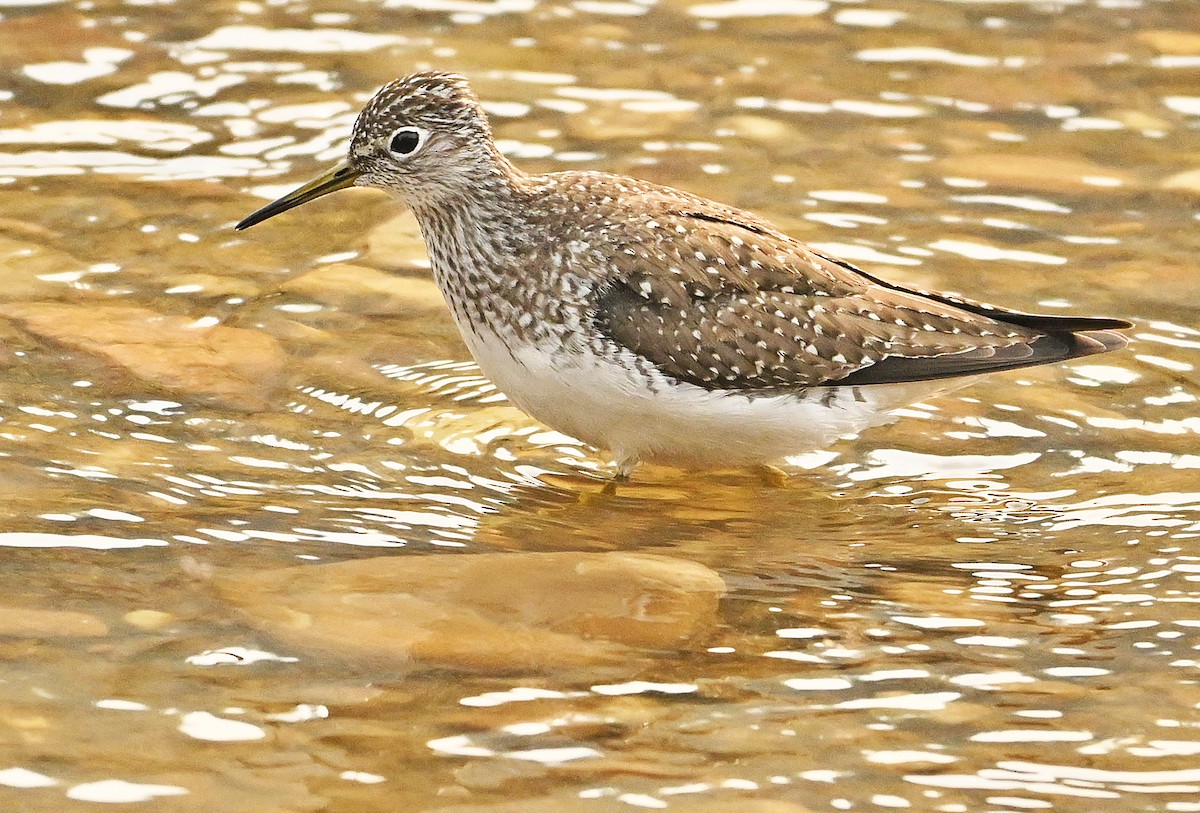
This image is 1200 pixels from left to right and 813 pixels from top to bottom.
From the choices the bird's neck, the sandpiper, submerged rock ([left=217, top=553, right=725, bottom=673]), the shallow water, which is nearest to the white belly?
the sandpiper

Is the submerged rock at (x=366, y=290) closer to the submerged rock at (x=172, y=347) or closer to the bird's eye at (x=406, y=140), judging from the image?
the submerged rock at (x=172, y=347)

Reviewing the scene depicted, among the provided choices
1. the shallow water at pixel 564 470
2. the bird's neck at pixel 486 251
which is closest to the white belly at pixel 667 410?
the bird's neck at pixel 486 251

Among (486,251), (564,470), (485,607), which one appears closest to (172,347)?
(486,251)

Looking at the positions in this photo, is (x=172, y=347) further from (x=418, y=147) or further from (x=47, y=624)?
(x=47, y=624)

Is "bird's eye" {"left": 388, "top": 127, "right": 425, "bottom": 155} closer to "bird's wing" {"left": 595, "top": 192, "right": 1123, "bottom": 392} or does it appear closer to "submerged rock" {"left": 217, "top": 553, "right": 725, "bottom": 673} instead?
"bird's wing" {"left": 595, "top": 192, "right": 1123, "bottom": 392}

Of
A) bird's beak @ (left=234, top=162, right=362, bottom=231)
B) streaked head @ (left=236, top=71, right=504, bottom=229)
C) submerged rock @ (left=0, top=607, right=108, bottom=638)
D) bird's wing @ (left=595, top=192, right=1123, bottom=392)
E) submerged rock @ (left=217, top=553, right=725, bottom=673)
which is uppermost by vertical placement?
streaked head @ (left=236, top=71, right=504, bottom=229)

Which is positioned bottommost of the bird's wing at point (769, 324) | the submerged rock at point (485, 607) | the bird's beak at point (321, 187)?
the submerged rock at point (485, 607)
